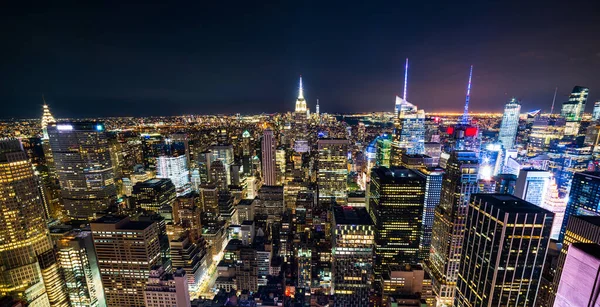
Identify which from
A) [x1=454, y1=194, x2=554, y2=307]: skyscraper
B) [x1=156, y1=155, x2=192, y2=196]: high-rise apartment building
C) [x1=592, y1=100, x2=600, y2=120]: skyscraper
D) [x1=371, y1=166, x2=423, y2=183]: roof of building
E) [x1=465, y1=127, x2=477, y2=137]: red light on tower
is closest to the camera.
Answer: [x1=454, y1=194, x2=554, y2=307]: skyscraper

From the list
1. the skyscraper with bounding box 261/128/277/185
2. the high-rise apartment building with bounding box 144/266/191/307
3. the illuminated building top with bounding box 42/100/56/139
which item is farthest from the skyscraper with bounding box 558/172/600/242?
the illuminated building top with bounding box 42/100/56/139

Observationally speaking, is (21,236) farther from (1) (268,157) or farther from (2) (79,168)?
(1) (268,157)

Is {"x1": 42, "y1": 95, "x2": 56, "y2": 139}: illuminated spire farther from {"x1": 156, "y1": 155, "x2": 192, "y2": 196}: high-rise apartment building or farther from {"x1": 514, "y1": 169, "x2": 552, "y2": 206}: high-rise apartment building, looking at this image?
{"x1": 514, "y1": 169, "x2": 552, "y2": 206}: high-rise apartment building

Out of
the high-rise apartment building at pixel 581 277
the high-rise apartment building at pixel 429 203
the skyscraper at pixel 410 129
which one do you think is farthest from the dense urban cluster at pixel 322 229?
the skyscraper at pixel 410 129

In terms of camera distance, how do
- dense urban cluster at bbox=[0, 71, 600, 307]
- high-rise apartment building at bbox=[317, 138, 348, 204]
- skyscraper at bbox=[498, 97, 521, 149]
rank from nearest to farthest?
dense urban cluster at bbox=[0, 71, 600, 307] < high-rise apartment building at bbox=[317, 138, 348, 204] < skyscraper at bbox=[498, 97, 521, 149]

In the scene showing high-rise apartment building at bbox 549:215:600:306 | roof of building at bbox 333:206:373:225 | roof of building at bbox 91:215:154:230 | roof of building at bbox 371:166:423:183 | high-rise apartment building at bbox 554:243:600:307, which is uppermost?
high-rise apartment building at bbox 554:243:600:307

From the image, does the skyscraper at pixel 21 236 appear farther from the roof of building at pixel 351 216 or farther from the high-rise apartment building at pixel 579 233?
the high-rise apartment building at pixel 579 233

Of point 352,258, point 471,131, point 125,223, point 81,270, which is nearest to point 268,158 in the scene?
point 125,223
